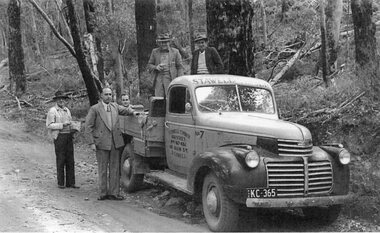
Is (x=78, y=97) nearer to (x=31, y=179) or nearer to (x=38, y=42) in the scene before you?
(x=31, y=179)

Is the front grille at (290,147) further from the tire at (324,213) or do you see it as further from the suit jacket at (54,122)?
the suit jacket at (54,122)

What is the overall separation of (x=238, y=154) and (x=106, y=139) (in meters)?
3.48

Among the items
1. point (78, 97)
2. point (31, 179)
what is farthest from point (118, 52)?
point (31, 179)

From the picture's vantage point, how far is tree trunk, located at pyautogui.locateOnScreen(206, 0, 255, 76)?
420 inches

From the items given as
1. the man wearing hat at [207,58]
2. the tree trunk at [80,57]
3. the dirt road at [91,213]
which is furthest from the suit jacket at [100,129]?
the tree trunk at [80,57]

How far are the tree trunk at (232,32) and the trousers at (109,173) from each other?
9.93ft

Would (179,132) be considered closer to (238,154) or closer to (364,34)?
(238,154)

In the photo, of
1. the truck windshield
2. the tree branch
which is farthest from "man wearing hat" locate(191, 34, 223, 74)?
the tree branch

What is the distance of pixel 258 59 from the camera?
67.7 ft

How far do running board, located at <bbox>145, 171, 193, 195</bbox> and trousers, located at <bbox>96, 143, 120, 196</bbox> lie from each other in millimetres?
656

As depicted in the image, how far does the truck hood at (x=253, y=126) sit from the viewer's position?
22.8ft

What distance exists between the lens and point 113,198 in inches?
375

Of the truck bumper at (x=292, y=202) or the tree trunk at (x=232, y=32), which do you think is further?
the tree trunk at (x=232, y=32)

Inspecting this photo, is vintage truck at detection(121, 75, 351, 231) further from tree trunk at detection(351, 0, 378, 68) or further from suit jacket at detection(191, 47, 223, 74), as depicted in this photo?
tree trunk at detection(351, 0, 378, 68)
